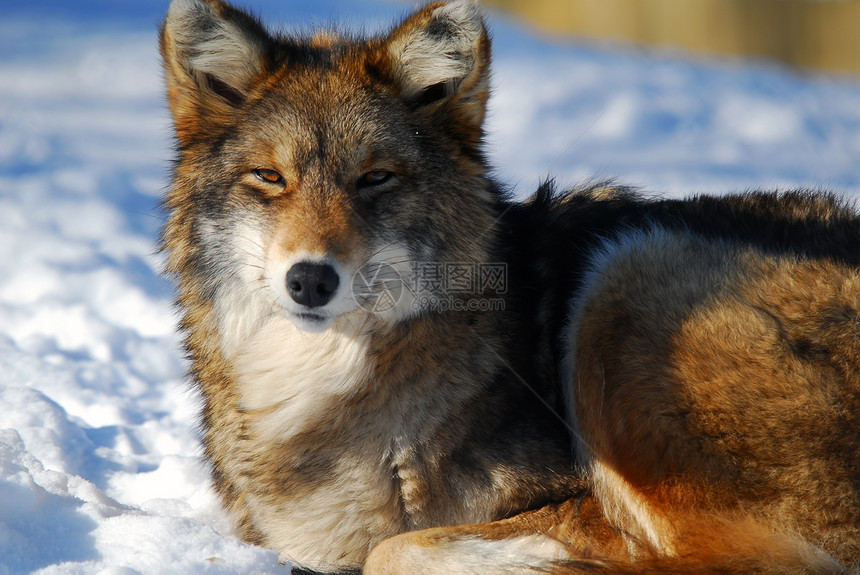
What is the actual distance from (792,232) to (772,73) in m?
9.58

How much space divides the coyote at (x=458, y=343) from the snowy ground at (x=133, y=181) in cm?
51

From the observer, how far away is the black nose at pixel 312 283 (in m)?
2.61

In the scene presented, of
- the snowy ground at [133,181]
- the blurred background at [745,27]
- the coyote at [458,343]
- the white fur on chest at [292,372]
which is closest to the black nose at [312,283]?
the coyote at [458,343]

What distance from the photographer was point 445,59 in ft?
9.83

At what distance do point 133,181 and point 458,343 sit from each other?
5.82m

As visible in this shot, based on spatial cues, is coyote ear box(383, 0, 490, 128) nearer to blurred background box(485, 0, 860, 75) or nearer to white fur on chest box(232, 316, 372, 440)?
white fur on chest box(232, 316, 372, 440)

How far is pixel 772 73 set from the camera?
11547mm

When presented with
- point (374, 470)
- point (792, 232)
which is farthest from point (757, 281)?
point (374, 470)

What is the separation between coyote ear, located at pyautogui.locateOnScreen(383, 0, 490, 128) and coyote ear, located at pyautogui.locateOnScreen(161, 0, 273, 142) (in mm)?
534

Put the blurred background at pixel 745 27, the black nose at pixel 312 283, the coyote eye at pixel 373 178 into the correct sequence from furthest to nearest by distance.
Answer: the blurred background at pixel 745 27 < the coyote eye at pixel 373 178 < the black nose at pixel 312 283

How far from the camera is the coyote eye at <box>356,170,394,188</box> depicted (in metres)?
2.88

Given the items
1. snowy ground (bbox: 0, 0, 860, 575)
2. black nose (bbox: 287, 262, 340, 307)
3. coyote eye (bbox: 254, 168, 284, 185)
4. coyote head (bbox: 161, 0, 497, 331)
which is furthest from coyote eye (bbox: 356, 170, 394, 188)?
snowy ground (bbox: 0, 0, 860, 575)

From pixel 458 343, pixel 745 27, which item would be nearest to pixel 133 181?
pixel 458 343

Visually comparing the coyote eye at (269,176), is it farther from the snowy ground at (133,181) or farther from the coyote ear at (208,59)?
the snowy ground at (133,181)
